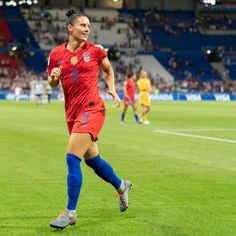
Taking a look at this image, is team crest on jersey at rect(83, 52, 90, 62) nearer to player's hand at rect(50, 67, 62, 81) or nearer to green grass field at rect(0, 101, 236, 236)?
player's hand at rect(50, 67, 62, 81)

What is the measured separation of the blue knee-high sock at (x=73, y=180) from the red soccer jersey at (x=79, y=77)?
0.58 metres

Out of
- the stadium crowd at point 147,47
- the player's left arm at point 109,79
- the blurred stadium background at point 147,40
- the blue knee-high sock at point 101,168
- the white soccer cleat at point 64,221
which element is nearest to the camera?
the white soccer cleat at point 64,221

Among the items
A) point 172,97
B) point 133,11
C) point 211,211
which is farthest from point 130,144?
point 133,11

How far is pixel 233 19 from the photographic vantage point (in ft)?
321

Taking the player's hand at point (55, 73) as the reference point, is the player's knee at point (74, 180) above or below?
below

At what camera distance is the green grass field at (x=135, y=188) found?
8.05 m

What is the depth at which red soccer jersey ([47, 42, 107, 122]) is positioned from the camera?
27.1ft

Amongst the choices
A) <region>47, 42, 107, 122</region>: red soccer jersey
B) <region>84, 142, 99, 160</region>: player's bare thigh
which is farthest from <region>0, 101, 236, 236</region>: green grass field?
<region>47, 42, 107, 122</region>: red soccer jersey

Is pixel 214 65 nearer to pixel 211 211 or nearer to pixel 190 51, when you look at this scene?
pixel 190 51

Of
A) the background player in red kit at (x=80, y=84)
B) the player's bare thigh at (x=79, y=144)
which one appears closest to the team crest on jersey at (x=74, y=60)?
the background player in red kit at (x=80, y=84)

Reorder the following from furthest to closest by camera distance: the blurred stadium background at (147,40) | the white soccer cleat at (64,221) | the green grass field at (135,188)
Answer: the blurred stadium background at (147,40)
the green grass field at (135,188)
the white soccer cleat at (64,221)

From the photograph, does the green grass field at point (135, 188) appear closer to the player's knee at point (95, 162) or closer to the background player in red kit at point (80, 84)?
the player's knee at point (95, 162)

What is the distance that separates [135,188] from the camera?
1102cm

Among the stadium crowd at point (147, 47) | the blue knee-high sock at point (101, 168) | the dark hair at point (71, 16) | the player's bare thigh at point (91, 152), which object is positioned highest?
the dark hair at point (71, 16)
